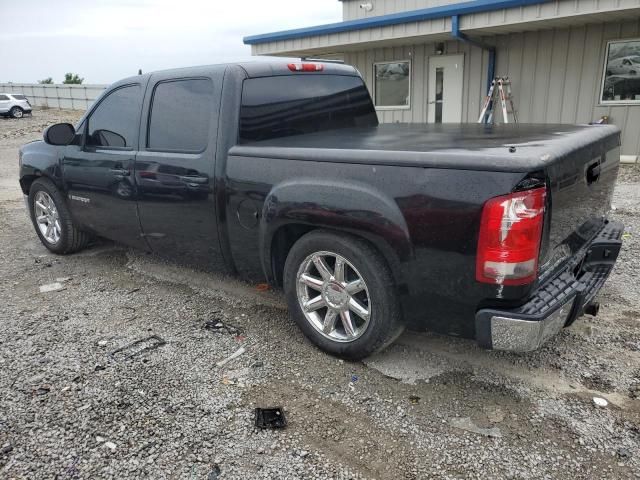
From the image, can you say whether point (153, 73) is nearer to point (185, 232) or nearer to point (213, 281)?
point (185, 232)

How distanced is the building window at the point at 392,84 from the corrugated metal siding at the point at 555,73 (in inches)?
31.1

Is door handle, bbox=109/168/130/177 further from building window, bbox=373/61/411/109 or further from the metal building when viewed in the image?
building window, bbox=373/61/411/109

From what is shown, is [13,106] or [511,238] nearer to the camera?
[511,238]

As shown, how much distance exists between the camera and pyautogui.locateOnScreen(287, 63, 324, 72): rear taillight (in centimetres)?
401

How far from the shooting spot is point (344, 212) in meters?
2.87

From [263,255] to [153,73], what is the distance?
1.92 meters

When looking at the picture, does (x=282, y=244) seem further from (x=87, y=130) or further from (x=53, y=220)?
(x=53, y=220)

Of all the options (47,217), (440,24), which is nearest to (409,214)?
(47,217)

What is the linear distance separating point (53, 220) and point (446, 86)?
364 inches

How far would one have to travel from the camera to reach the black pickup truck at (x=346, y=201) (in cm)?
246

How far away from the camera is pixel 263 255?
3.44 metres

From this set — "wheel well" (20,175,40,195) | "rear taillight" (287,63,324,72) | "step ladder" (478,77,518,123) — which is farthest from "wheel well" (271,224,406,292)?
"step ladder" (478,77,518,123)

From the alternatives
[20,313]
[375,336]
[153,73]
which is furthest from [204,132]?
[20,313]

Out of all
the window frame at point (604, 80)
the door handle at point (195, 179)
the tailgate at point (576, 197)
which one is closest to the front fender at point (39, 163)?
the door handle at point (195, 179)
